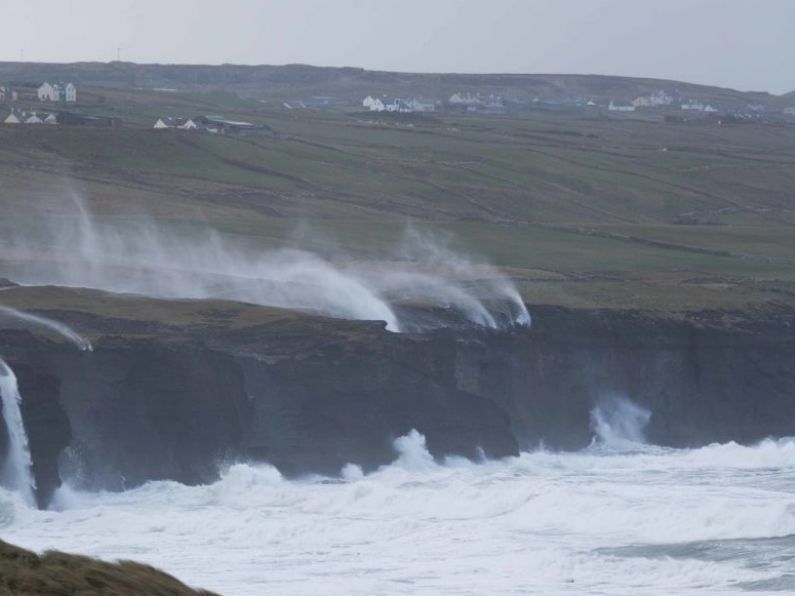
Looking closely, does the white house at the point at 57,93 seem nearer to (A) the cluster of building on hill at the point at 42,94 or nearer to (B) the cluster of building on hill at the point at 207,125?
(A) the cluster of building on hill at the point at 42,94

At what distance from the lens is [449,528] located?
47000 mm

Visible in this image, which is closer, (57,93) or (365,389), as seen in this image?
(365,389)

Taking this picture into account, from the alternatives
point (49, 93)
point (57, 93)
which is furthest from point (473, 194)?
point (49, 93)

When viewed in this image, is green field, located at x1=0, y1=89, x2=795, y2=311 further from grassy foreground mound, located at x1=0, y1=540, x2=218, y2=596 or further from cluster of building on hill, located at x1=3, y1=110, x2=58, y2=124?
grassy foreground mound, located at x1=0, y1=540, x2=218, y2=596

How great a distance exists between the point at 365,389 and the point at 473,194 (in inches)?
2236

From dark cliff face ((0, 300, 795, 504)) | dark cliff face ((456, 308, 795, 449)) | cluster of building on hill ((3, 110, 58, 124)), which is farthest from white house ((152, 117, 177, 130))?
dark cliff face ((0, 300, 795, 504))

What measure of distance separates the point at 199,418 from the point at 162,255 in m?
26.0

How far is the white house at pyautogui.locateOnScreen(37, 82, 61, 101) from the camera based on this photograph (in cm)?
15700

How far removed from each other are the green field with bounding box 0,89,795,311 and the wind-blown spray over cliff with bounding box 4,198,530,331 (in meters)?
2.04

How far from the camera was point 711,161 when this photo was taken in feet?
452

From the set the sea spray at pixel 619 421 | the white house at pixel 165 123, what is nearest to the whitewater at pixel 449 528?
the sea spray at pixel 619 421

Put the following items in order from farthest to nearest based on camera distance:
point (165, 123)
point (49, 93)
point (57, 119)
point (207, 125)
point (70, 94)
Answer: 1. point (49, 93)
2. point (70, 94)
3. point (207, 125)
4. point (165, 123)
5. point (57, 119)

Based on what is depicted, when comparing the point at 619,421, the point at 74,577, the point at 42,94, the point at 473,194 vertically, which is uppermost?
the point at 42,94

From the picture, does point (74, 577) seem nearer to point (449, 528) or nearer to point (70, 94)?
point (449, 528)
